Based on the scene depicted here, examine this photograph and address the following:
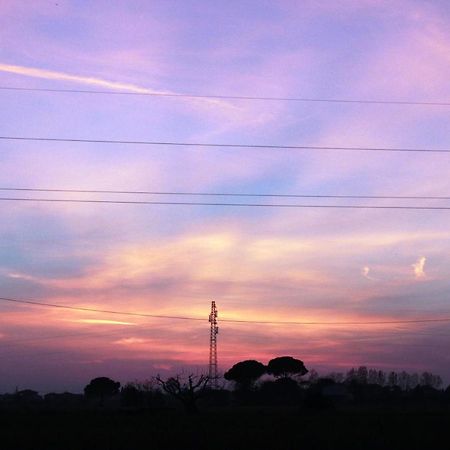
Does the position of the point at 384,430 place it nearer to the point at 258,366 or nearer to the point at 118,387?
the point at 258,366

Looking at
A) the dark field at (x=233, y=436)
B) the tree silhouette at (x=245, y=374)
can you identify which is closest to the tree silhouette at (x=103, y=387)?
the tree silhouette at (x=245, y=374)

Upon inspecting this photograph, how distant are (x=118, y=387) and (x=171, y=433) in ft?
388

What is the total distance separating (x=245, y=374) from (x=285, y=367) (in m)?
9.53

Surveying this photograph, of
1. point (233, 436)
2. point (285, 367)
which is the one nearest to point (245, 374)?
point (285, 367)

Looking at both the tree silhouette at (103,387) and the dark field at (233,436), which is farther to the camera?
the tree silhouette at (103,387)

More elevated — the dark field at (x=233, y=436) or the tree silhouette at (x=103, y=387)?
the tree silhouette at (x=103, y=387)

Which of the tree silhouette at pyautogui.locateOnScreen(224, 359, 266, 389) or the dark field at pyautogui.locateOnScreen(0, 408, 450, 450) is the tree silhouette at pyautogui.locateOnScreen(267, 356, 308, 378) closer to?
the tree silhouette at pyautogui.locateOnScreen(224, 359, 266, 389)

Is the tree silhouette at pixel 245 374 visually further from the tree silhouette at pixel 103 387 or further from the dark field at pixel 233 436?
the dark field at pixel 233 436

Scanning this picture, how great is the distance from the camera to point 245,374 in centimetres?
15075

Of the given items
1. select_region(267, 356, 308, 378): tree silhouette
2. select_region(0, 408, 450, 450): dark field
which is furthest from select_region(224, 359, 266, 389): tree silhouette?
select_region(0, 408, 450, 450): dark field

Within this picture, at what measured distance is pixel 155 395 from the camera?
121312 mm

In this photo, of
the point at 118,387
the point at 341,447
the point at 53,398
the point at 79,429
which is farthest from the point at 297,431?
the point at 53,398

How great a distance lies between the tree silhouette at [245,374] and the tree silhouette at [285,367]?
4.24 m

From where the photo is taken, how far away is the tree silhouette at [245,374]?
151 m
